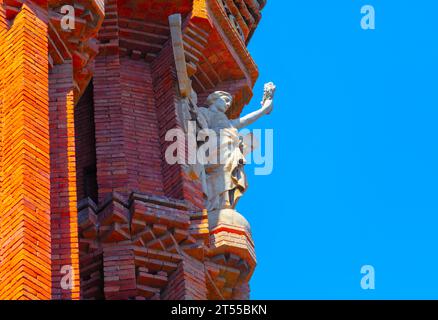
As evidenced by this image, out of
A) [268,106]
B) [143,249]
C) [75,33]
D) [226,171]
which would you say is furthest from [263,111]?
[75,33]

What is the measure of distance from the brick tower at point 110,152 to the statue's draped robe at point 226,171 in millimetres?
474

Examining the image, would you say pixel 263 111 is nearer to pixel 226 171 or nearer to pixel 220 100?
pixel 220 100

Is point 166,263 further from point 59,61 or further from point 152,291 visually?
point 59,61

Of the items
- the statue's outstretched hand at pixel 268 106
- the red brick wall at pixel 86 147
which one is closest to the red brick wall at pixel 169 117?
the red brick wall at pixel 86 147

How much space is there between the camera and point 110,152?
3347 cm

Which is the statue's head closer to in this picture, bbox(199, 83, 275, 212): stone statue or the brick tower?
bbox(199, 83, 275, 212): stone statue

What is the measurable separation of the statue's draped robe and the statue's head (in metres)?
0.47

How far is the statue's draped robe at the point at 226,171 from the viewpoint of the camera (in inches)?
1330


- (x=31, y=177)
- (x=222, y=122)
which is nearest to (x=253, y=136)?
(x=222, y=122)

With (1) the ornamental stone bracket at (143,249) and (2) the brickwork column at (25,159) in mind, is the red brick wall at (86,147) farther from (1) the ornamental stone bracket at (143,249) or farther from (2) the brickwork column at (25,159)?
(2) the brickwork column at (25,159)

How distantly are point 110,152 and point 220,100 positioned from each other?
252cm

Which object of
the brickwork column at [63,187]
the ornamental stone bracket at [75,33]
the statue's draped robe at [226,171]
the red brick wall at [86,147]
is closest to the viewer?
the brickwork column at [63,187]

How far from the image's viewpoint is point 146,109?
34.5 m

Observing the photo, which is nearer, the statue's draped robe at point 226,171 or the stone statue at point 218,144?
the stone statue at point 218,144
